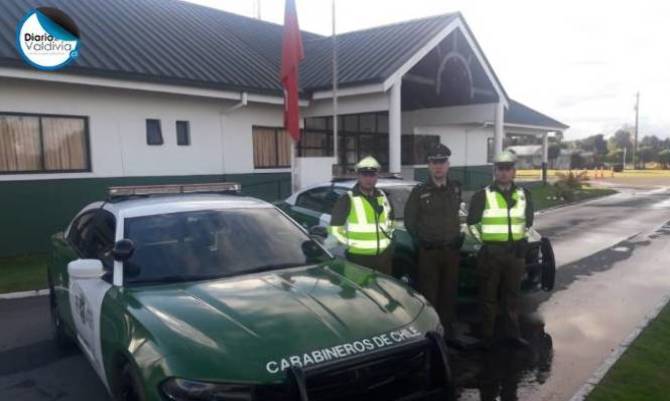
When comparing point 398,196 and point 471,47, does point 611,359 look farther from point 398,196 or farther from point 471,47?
point 471,47

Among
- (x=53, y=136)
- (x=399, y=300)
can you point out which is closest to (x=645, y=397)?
(x=399, y=300)

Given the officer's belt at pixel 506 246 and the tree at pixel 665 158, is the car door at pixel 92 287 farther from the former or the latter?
the tree at pixel 665 158

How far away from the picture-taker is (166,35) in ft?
48.2

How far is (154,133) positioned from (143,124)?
1.34 feet

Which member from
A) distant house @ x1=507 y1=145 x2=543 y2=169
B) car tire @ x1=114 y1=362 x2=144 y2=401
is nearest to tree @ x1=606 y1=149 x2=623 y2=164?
distant house @ x1=507 y1=145 x2=543 y2=169

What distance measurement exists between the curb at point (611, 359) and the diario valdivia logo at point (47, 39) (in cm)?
1023

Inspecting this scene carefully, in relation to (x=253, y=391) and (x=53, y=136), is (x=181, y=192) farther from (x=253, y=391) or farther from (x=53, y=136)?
(x=53, y=136)

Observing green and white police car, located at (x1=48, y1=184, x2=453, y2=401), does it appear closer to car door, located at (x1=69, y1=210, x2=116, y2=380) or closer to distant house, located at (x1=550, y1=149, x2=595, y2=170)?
car door, located at (x1=69, y1=210, x2=116, y2=380)

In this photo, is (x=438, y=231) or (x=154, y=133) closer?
(x=438, y=231)

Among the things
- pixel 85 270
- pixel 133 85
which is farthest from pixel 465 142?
pixel 85 270

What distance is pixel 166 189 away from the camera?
499cm

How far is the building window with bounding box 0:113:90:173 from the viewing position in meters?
10.5

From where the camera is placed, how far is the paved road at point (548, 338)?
14.6ft

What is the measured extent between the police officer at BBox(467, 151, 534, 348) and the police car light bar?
249cm
